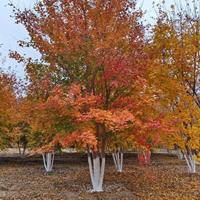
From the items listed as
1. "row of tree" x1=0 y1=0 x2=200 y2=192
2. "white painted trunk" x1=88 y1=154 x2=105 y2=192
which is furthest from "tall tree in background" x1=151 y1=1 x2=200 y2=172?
"white painted trunk" x1=88 y1=154 x2=105 y2=192

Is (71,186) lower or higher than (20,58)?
lower

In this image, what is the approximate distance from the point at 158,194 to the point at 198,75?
13.2ft

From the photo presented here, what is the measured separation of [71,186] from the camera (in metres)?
12.6

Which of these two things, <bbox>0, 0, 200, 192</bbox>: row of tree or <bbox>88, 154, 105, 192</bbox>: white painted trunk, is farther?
<bbox>88, 154, 105, 192</bbox>: white painted trunk

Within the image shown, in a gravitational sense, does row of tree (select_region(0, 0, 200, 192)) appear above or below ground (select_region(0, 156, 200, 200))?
above

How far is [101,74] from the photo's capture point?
36.1ft

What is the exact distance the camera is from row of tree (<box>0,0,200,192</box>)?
10.1 metres

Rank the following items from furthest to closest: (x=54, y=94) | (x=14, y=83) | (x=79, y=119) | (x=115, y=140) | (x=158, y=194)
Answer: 1. (x=14, y=83)
2. (x=115, y=140)
3. (x=158, y=194)
4. (x=54, y=94)
5. (x=79, y=119)

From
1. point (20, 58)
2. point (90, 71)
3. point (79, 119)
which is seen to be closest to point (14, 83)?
point (20, 58)

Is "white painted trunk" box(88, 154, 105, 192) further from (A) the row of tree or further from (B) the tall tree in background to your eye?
(B) the tall tree in background

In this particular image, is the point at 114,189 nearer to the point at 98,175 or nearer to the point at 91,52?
the point at 98,175

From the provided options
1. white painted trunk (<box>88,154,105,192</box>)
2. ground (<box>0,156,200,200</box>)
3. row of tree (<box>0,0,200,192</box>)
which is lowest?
ground (<box>0,156,200,200</box>)

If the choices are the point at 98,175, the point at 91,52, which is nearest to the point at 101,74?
the point at 91,52

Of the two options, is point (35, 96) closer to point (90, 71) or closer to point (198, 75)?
point (90, 71)
